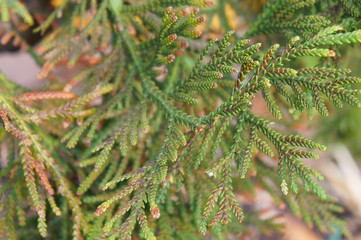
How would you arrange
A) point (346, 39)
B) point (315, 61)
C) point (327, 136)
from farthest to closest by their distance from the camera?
point (327, 136) < point (315, 61) < point (346, 39)

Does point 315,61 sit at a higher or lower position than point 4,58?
lower

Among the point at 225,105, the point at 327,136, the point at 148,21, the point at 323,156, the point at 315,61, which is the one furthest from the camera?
the point at 323,156

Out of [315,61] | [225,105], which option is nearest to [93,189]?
[225,105]

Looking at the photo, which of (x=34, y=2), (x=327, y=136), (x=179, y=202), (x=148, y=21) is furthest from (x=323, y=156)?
(x=34, y=2)

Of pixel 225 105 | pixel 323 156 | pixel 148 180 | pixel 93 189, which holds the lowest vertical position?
pixel 323 156

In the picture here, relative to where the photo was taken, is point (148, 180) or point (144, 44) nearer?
point (148, 180)

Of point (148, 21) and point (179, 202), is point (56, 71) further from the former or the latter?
point (179, 202)

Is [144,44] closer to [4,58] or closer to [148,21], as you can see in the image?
[148,21]
